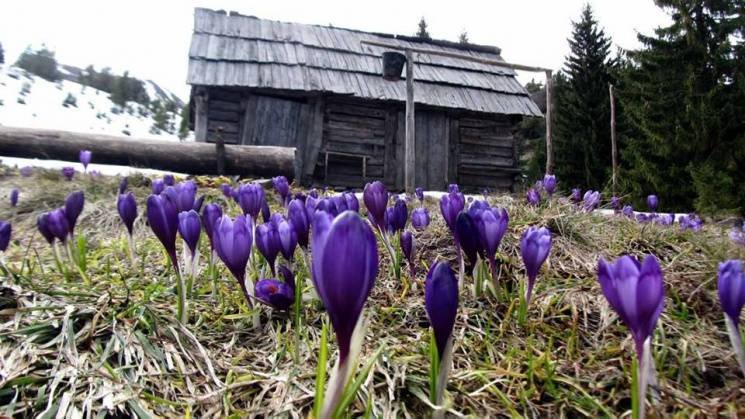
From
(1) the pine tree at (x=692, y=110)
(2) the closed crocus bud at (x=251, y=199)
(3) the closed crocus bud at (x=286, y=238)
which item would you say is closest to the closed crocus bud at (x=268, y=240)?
(3) the closed crocus bud at (x=286, y=238)

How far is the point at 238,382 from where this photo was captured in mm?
815

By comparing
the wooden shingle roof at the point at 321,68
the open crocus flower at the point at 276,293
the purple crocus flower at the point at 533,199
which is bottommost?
the open crocus flower at the point at 276,293

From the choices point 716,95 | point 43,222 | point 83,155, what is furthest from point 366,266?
point 716,95

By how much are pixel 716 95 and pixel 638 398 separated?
13838 millimetres

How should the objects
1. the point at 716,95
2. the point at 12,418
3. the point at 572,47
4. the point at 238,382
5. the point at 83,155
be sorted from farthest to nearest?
the point at 572,47 < the point at 716,95 < the point at 83,155 < the point at 238,382 < the point at 12,418

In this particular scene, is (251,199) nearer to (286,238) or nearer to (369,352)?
(286,238)

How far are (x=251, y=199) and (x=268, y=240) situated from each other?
444mm

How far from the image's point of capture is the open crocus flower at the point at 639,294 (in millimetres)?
674

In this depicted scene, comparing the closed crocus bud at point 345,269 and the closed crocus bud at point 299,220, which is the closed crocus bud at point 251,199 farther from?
the closed crocus bud at point 345,269

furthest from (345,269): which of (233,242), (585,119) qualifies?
(585,119)

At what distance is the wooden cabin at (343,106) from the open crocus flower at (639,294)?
8846 millimetres

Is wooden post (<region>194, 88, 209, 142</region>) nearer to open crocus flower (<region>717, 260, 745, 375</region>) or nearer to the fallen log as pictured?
the fallen log

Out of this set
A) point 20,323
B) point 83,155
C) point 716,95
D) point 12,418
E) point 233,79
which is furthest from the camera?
point 716,95

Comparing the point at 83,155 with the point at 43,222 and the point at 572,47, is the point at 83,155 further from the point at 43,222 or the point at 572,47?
the point at 572,47
